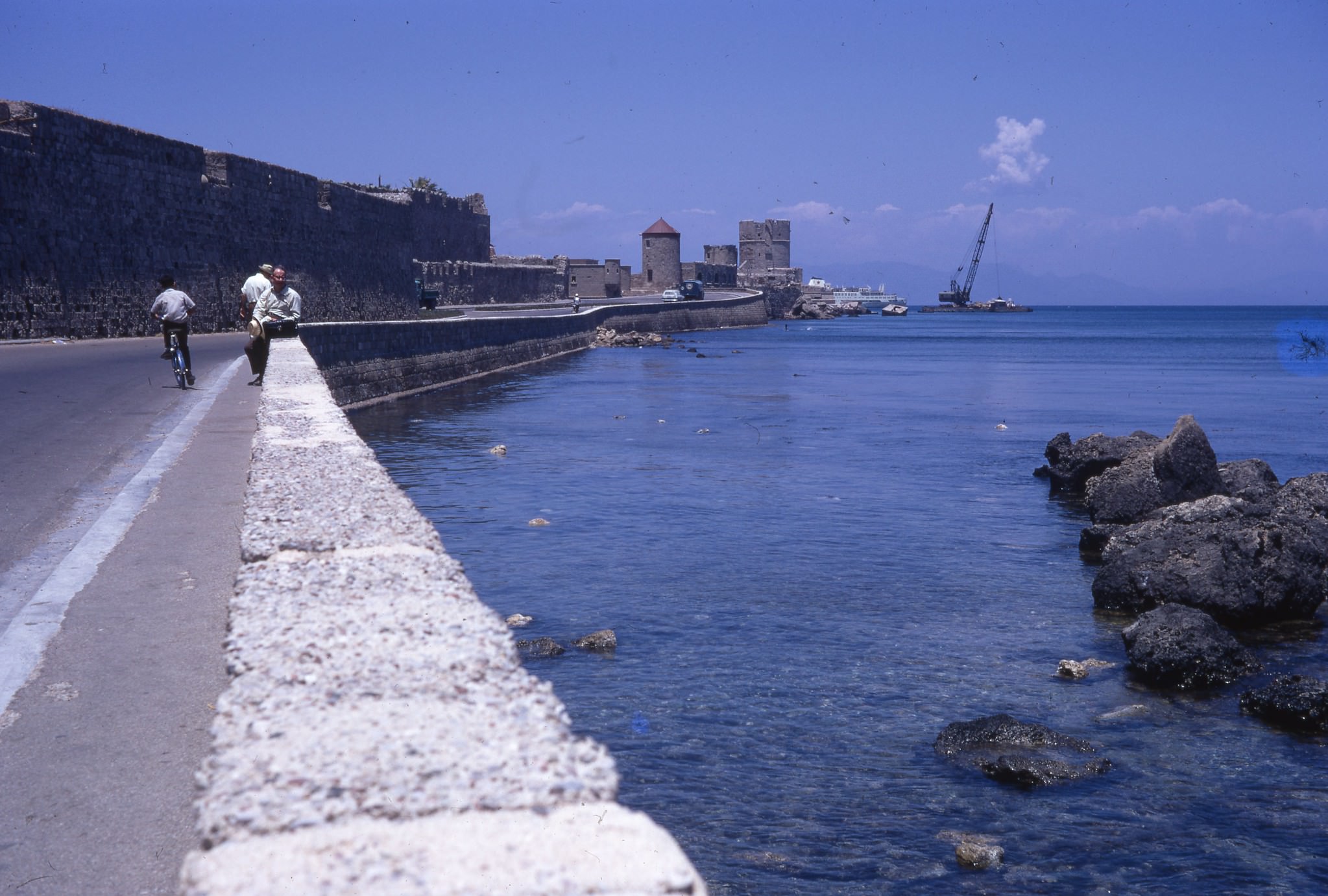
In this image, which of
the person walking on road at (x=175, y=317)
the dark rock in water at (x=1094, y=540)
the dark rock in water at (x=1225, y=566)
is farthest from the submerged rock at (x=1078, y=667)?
the person walking on road at (x=175, y=317)

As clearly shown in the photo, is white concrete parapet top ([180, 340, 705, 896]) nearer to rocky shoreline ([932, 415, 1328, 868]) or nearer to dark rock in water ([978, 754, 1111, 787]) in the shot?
rocky shoreline ([932, 415, 1328, 868])

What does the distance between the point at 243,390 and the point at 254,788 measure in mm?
12640

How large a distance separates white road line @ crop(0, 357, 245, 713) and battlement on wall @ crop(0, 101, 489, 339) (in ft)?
49.4

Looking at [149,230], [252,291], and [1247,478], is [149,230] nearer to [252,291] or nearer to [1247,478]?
[252,291]

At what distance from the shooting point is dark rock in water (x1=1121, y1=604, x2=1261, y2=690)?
25.3ft

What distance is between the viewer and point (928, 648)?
332 inches

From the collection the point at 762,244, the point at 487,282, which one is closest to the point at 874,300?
the point at 762,244

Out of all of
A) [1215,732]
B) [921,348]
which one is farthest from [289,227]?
[921,348]

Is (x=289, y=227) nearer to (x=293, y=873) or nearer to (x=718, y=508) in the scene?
(x=718, y=508)

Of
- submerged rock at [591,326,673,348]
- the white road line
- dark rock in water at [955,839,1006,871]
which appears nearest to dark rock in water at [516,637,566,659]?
the white road line

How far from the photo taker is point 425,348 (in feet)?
94.9

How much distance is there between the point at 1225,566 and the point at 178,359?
1259 centimetres

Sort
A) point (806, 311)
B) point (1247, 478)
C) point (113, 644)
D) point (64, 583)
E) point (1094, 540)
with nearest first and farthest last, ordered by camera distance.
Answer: point (113, 644) < point (64, 583) < point (1094, 540) < point (1247, 478) < point (806, 311)

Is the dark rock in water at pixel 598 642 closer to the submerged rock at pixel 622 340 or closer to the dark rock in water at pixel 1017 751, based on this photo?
the dark rock in water at pixel 1017 751
